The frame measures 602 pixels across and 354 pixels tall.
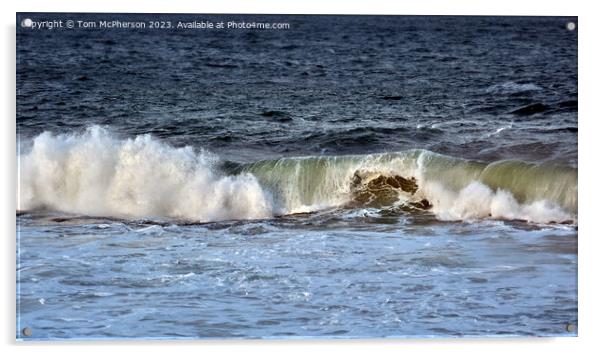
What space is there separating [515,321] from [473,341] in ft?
0.87

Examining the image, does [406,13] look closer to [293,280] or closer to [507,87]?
[507,87]

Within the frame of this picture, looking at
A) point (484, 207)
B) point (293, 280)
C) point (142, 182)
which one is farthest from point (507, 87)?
point (142, 182)

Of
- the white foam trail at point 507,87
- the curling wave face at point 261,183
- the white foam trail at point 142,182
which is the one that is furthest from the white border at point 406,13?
the white foam trail at point 142,182

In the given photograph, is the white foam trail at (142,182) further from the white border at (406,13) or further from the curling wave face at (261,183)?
the white border at (406,13)

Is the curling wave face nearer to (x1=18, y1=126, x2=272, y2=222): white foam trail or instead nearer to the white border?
(x1=18, y1=126, x2=272, y2=222): white foam trail

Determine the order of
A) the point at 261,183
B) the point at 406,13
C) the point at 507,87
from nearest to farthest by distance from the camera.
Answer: the point at 406,13
the point at 507,87
the point at 261,183

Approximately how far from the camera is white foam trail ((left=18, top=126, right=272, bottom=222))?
7.49 metres

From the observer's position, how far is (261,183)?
7.62 m

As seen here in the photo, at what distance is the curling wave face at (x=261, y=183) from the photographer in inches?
294

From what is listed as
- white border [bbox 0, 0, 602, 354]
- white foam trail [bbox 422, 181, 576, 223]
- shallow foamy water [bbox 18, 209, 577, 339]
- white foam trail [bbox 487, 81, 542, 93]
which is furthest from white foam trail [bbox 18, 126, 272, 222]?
white foam trail [bbox 487, 81, 542, 93]

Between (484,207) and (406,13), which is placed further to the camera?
(484,207)

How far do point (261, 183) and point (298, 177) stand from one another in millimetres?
226

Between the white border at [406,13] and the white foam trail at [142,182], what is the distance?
0.51 m

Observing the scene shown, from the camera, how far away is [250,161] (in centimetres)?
756
